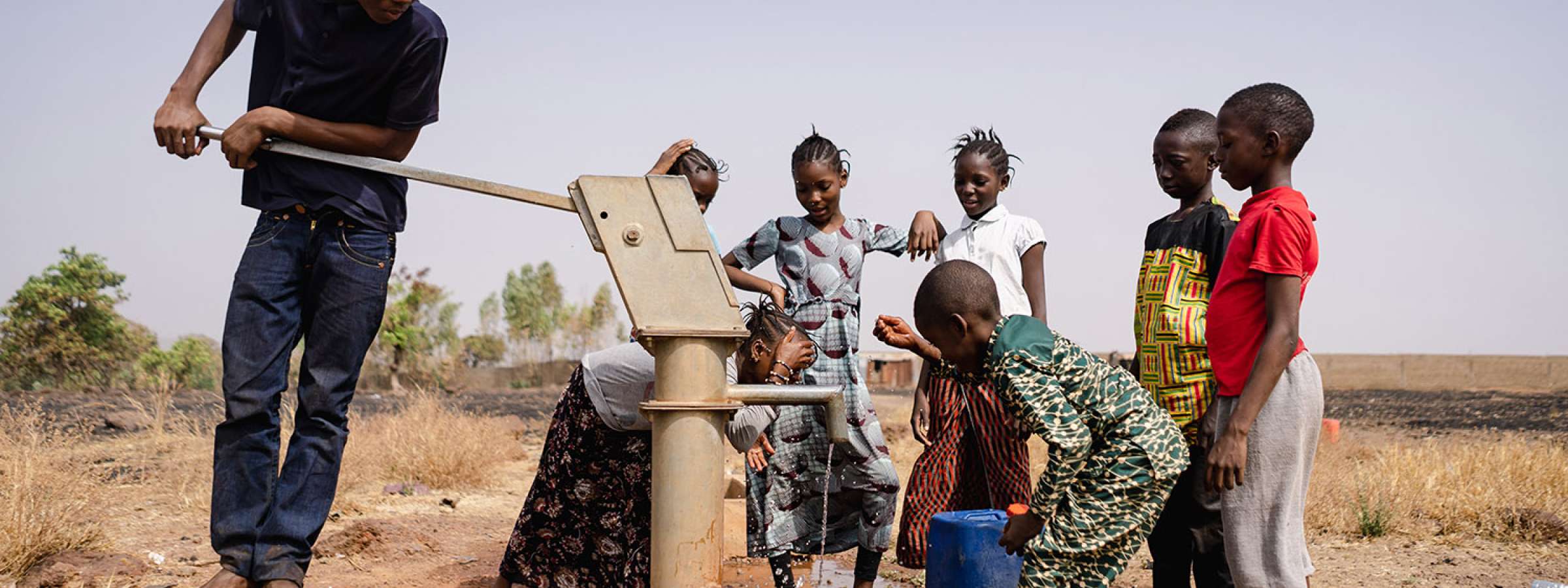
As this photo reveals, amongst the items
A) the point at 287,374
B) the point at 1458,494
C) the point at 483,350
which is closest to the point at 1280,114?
the point at 287,374

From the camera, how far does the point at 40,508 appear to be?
4.42 meters

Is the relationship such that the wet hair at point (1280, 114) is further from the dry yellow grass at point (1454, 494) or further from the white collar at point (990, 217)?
the dry yellow grass at point (1454, 494)

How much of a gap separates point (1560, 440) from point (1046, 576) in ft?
30.9

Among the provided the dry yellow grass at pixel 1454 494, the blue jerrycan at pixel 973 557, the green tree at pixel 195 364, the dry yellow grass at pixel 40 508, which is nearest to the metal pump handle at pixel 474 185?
the blue jerrycan at pixel 973 557

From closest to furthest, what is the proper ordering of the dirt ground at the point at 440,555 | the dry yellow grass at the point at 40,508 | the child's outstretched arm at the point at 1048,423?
the child's outstretched arm at the point at 1048,423, the dry yellow grass at the point at 40,508, the dirt ground at the point at 440,555

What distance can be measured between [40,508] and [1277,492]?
429cm

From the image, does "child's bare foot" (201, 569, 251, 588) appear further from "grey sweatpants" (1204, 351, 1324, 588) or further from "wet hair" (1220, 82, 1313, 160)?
"wet hair" (1220, 82, 1313, 160)

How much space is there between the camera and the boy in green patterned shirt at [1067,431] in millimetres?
2830

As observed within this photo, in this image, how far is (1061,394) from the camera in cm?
284

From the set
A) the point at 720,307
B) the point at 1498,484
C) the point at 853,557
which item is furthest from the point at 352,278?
the point at 1498,484

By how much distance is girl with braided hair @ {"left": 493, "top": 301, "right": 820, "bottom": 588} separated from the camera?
3434mm

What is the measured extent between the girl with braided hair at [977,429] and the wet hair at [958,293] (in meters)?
0.75

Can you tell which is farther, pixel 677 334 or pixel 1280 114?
pixel 1280 114

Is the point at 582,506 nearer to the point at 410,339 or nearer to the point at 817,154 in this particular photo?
the point at 817,154
